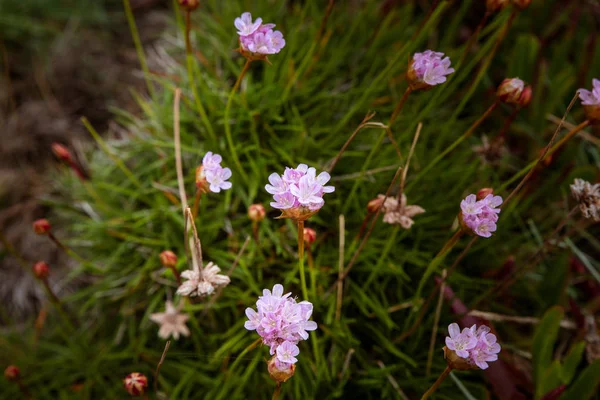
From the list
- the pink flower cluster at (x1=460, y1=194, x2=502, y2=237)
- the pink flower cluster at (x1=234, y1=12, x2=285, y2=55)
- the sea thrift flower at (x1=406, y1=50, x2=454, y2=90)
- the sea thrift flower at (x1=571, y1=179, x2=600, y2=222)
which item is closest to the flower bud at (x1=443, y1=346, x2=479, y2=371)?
the pink flower cluster at (x1=460, y1=194, x2=502, y2=237)

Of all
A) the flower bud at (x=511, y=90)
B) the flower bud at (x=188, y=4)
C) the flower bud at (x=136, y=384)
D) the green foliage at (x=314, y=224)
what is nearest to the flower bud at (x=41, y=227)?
the green foliage at (x=314, y=224)

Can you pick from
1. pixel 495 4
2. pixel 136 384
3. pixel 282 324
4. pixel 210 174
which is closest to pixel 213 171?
pixel 210 174

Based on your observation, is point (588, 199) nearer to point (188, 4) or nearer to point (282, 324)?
point (282, 324)

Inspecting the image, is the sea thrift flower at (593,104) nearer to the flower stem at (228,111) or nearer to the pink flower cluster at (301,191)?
the pink flower cluster at (301,191)

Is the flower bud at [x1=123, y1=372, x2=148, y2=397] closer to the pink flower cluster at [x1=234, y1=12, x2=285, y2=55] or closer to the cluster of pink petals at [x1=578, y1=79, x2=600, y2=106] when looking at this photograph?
the pink flower cluster at [x1=234, y1=12, x2=285, y2=55]

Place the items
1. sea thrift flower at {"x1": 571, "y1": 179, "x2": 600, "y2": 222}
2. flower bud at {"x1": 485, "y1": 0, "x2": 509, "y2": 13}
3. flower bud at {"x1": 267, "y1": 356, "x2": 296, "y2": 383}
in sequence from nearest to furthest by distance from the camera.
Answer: flower bud at {"x1": 267, "y1": 356, "x2": 296, "y2": 383} < sea thrift flower at {"x1": 571, "y1": 179, "x2": 600, "y2": 222} < flower bud at {"x1": 485, "y1": 0, "x2": 509, "y2": 13}

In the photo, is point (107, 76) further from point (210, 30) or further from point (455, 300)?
point (455, 300)
